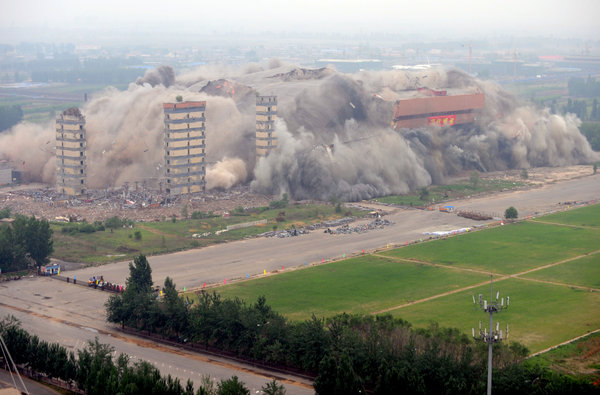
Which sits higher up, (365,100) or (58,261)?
(365,100)

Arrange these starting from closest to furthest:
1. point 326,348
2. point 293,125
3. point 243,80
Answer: point 326,348, point 293,125, point 243,80

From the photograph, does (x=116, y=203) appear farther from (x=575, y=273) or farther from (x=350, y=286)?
(x=575, y=273)

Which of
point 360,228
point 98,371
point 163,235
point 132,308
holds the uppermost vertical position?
point 98,371

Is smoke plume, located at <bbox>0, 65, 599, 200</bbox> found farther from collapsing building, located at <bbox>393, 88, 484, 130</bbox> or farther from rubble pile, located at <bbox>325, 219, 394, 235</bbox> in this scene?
rubble pile, located at <bbox>325, 219, 394, 235</bbox>

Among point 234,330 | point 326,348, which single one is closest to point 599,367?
point 326,348

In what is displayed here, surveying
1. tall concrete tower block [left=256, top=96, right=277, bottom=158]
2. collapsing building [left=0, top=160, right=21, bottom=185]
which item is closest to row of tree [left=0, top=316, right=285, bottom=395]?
collapsing building [left=0, top=160, right=21, bottom=185]

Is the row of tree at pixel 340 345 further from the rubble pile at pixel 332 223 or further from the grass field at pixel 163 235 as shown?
the rubble pile at pixel 332 223

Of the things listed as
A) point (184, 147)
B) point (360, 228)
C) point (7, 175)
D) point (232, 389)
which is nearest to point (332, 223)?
point (360, 228)

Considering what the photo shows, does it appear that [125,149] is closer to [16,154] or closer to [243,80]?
[16,154]
